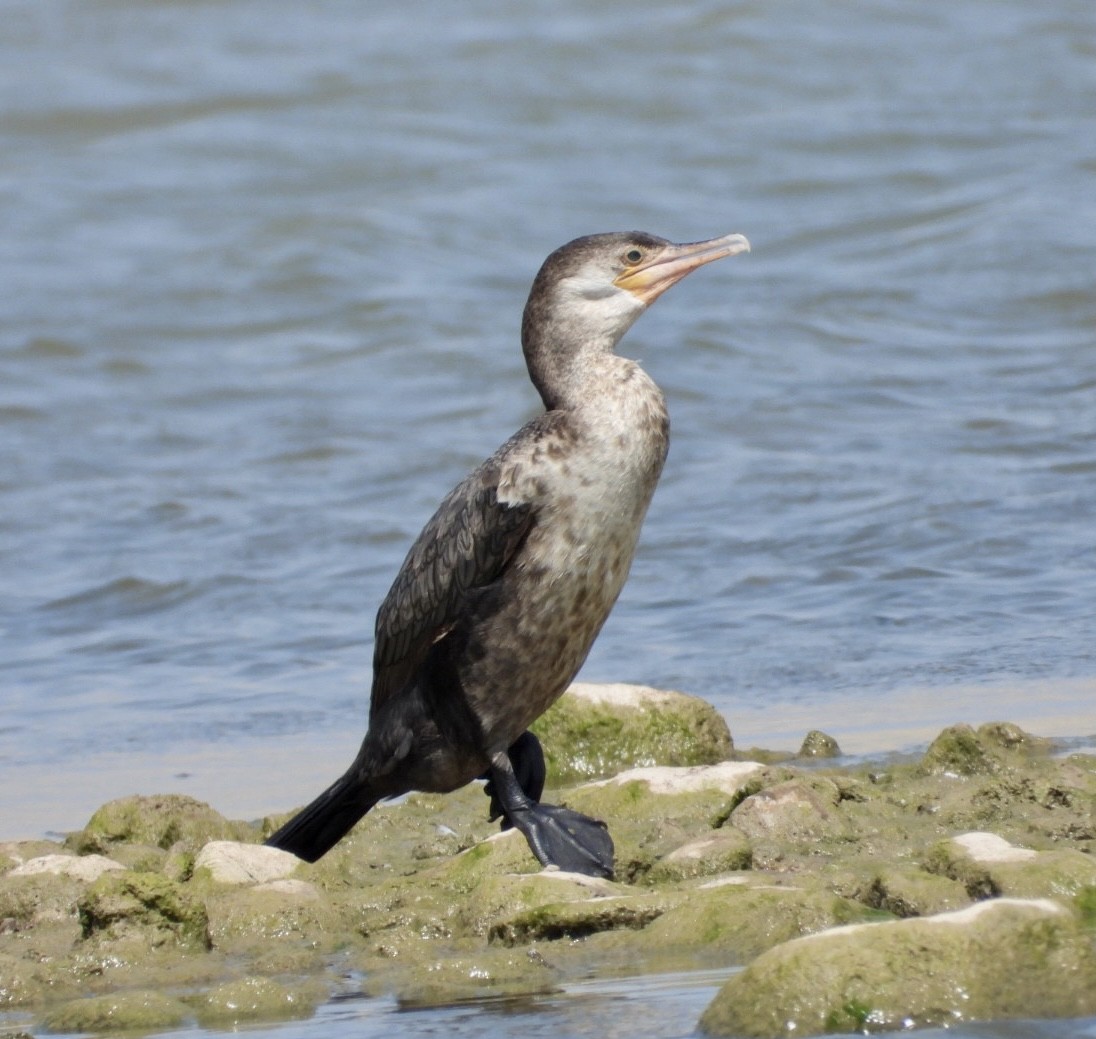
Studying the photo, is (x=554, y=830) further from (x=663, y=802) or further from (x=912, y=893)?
(x=912, y=893)

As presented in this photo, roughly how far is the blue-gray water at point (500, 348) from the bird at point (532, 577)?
3.40ft

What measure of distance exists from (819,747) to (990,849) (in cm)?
185

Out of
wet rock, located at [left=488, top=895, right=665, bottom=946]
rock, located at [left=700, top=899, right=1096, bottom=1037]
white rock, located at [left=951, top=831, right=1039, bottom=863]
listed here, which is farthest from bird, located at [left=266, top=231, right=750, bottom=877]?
rock, located at [left=700, top=899, right=1096, bottom=1037]

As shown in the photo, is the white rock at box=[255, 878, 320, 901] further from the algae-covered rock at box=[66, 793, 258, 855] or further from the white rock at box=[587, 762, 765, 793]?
the white rock at box=[587, 762, 765, 793]

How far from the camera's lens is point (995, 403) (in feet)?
36.9

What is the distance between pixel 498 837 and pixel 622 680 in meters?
2.54

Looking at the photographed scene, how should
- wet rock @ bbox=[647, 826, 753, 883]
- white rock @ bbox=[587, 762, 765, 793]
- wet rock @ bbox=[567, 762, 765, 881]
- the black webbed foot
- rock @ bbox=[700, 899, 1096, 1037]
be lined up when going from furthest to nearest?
the black webbed foot → white rock @ bbox=[587, 762, 765, 793] → wet rock @ bbox=[567, 762, 765, 881] → wet rock @ bbox=[647, 826, 753, 883] → rock @ bbox=[700, 899, 1096, 1037]

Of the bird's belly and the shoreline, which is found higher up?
the bird's belly

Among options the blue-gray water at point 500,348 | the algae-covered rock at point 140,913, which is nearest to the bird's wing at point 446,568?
the algae-covered rock at point 140,913

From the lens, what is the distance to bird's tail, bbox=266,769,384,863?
556 cm

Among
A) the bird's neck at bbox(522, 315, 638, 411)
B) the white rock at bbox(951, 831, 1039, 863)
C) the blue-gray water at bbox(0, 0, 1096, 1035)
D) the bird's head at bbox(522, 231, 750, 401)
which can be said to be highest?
the bird's head at bbox(522, 231, 750, 401)

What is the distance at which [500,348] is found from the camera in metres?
13.8

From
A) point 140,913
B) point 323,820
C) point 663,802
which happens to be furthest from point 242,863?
point 663,802

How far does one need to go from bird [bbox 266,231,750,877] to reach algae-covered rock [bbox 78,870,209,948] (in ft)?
2.58
